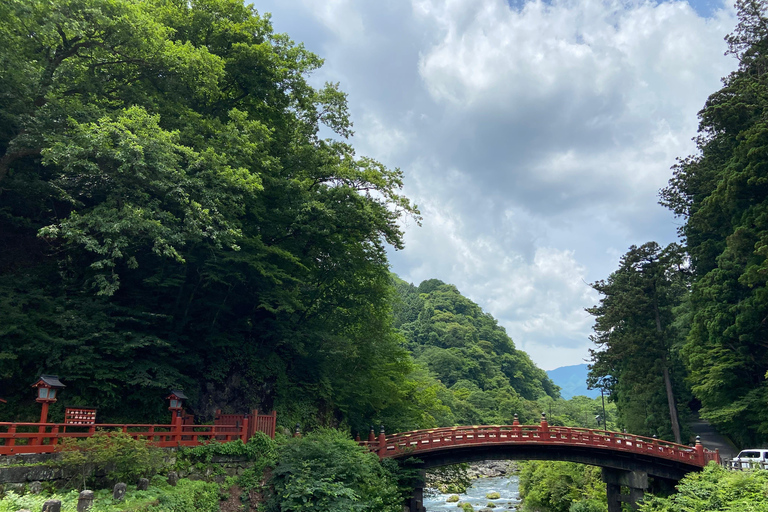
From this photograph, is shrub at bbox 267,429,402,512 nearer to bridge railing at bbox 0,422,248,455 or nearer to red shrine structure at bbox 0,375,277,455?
red shrine structure at bbox 0,375,277,455

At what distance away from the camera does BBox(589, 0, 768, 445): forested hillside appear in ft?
81.5

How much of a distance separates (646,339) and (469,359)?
62516mm

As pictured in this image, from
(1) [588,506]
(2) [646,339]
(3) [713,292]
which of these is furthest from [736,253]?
(1) [588,506]

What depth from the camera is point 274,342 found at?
22.4 metres

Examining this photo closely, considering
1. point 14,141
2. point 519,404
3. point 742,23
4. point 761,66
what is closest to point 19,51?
point 14,141

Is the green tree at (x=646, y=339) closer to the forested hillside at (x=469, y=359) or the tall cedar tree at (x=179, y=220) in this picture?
the tall cedar tree at (x=179, y=220)

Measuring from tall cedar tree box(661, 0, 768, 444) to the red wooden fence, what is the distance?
79.2 feet

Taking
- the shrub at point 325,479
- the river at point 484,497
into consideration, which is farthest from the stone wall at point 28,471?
the river at point 484,497

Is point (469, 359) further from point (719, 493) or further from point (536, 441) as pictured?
point (719, 493)

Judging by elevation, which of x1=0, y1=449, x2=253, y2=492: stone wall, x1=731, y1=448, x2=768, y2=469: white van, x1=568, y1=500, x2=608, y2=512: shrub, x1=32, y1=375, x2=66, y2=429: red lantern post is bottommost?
x1=568, y1=500, x2=608, y2=512: shrub

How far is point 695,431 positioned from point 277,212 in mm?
36907

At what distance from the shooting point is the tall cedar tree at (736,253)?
2445cm

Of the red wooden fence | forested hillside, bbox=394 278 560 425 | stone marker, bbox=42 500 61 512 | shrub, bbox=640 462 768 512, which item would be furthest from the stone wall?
forested hillside, bbox=394 278 560 425

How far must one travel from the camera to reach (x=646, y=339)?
33031mm
